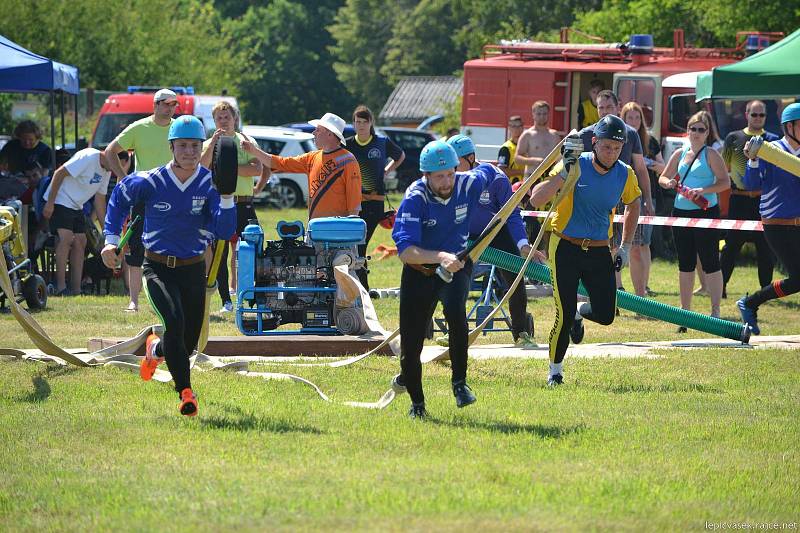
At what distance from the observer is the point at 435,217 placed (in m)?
8.25

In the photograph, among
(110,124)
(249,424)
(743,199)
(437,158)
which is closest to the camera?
(437,158)

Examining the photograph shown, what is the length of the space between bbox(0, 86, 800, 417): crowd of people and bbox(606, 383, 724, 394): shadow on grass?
45 cm

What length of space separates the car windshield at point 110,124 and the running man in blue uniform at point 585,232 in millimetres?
18143

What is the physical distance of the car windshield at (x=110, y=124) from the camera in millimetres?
26484

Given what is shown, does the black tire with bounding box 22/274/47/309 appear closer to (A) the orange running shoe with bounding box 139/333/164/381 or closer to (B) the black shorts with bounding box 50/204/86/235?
(B) the black shorts with bounding box 50/204/86/235

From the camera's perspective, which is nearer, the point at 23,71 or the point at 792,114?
the point at 792,114

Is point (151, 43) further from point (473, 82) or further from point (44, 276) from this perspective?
point (44, 276)

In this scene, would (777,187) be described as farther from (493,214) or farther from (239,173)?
(239,173)

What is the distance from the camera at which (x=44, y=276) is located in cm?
1567

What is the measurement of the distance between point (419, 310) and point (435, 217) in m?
0.57

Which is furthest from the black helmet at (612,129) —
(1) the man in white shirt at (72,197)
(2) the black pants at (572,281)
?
(1) the man in white shirt at (72,197)

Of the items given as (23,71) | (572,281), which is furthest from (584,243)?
(23,71)

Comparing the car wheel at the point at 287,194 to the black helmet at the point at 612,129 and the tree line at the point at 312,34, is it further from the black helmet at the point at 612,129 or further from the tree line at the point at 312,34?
the black helmet at the point at 612,129

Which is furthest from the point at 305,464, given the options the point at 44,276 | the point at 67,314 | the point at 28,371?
the point at 44,276
